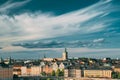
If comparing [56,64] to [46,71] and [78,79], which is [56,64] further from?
[78,79]

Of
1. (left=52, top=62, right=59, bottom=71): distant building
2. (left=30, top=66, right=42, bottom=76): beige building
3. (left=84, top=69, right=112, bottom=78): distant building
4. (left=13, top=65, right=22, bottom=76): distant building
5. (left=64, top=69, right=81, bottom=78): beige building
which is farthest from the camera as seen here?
(left=13, top=65, right=22, bottom=76): distant building

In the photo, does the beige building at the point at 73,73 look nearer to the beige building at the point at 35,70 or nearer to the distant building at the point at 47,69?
the distant building at the point at 47,69

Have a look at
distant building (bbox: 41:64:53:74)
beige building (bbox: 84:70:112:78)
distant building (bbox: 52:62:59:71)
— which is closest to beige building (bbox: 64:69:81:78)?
beige building (bbox: 84:70:112:78)

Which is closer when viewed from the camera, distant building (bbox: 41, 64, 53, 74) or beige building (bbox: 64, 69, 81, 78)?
beige building (bbox: 64, 69, 81, 78)

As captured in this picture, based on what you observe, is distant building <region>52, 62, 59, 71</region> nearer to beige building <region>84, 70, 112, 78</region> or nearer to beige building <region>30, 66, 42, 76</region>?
beige building <region>30, 66, 42, 76</region>

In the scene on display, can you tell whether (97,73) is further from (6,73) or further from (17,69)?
(17,69)

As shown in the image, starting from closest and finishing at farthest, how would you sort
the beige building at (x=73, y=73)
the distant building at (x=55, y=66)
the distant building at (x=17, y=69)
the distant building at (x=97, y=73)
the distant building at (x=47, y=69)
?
the distant building at (x=97, y=73) → the beige building at (x=73, y=73) → the distant building at (x=55, y=66) → the distant building at (x=47, y=69) → the distant building at (x=17, y=69)

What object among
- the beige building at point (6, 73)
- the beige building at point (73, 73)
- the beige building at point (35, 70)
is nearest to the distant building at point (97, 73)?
the beige building at point (73, 73)

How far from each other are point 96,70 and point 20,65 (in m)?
19.8

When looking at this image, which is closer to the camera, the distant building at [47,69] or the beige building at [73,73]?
the beige building at [73,73]

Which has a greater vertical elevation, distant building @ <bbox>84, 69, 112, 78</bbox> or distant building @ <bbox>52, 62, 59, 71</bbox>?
distant building @ <bbox>52, 62, 59, 71</bbox>

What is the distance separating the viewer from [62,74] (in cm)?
6438

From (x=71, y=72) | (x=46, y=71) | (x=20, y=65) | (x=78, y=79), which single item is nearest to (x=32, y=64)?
(x=20, y=65)

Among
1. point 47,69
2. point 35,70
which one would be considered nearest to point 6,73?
point 47,69
